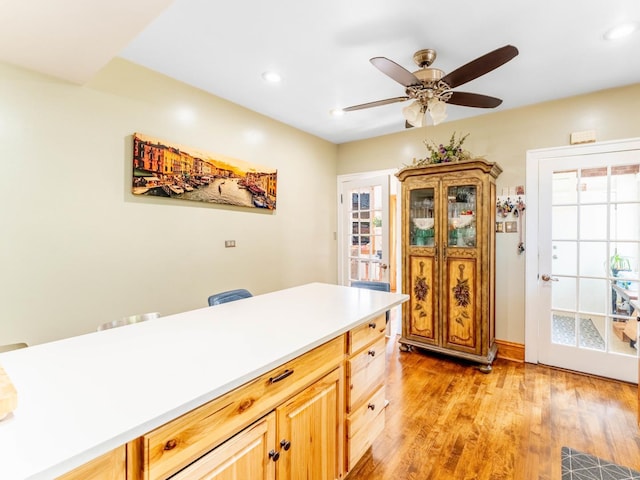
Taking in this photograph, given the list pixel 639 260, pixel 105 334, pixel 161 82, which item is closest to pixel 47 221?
pixel 105 334

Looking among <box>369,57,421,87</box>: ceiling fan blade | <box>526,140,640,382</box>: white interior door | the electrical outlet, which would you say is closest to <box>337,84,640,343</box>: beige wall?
the electrical outlet

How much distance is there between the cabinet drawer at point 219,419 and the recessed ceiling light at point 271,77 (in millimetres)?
2202

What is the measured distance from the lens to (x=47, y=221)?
2.00 meters

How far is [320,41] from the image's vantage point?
6.82 ft

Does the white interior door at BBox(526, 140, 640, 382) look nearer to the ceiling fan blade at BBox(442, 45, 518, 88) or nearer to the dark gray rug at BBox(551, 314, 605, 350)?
the dark gray rug at BBox(551, 314, 605, 350)

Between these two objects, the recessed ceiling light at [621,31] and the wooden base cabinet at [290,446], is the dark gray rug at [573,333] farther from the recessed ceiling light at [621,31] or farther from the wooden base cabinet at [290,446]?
the wooden base cabinet at [290,446]

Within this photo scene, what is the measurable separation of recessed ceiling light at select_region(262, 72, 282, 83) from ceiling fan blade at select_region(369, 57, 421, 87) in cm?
105

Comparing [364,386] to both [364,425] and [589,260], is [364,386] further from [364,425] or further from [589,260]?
[589,260]

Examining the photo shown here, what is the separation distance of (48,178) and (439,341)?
140 inches

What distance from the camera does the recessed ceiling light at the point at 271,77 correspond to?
251 centimetres

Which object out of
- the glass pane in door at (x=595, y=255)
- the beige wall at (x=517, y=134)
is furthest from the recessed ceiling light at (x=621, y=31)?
the glass pane in door at (x=595, y=255)

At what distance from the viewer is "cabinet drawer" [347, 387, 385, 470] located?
1583mm

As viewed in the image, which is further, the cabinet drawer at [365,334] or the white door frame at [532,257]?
the white door frame at [532,257]

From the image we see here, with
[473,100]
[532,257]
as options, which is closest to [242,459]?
[473,100]
